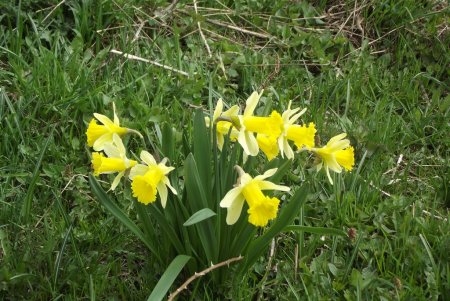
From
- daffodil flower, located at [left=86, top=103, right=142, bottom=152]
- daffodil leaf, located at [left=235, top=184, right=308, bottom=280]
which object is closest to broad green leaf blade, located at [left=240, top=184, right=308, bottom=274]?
daffodil leaf, located at [left=235, top=184, right=308, bottom=280]

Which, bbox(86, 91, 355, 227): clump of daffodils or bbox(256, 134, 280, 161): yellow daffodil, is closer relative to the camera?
bbox(86, 91, 355, 227): clump of daffodils

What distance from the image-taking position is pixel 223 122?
1.96 meters

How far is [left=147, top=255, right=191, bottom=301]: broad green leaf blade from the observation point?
1793mm

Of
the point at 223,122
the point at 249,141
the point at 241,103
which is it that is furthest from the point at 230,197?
the point at 241,103

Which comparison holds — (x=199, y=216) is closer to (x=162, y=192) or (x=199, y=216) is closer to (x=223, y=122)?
(x=162, y=192)

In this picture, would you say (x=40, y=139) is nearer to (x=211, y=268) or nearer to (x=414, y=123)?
(x=211, y=268)

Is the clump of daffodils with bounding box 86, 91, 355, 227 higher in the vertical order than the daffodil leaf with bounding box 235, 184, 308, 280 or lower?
higher

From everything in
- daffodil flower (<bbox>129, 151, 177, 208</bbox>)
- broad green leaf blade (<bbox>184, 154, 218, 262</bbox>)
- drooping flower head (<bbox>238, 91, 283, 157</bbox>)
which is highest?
drooping flower head (<bbox>238, 91, 283, 157</bbox>)

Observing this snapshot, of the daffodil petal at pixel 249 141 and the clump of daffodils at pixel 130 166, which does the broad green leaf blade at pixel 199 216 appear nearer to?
the clump of daffodils at pixel 130 166

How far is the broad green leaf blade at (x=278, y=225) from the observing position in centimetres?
193

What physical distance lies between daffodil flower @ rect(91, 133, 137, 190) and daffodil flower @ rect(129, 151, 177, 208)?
4cm

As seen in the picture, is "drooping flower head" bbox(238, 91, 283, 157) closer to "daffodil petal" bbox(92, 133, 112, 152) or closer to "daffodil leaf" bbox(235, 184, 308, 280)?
"daffodil leaf" bbox(235, 184, 308, 280)

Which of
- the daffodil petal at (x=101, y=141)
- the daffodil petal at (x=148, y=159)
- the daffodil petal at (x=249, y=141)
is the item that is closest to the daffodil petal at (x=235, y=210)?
the daffodil petal at (x=249, y=141)

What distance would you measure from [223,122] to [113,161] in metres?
0.33
